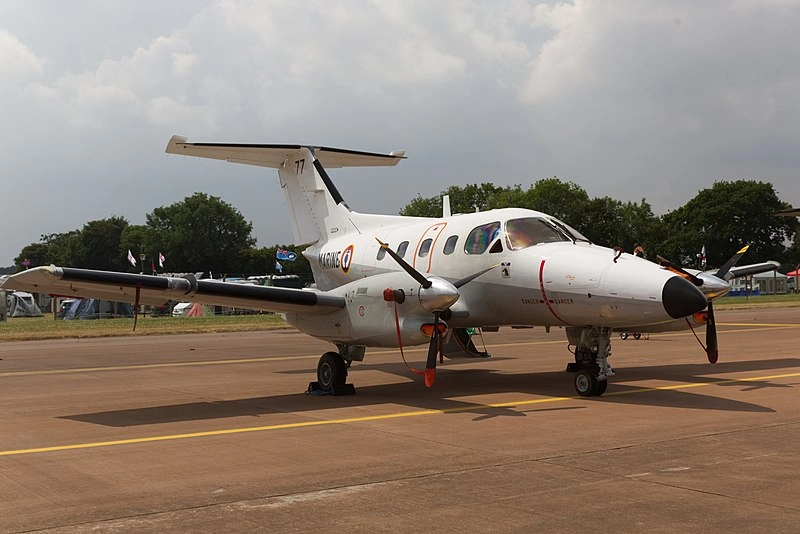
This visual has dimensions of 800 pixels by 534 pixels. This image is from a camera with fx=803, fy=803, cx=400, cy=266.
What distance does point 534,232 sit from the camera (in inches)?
488

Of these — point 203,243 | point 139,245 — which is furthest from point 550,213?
point 139,245

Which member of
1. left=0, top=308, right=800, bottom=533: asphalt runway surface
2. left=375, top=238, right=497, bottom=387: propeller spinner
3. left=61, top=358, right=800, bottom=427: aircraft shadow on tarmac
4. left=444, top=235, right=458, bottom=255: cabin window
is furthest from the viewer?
left=444, top=235, right=458, bottom=255: cabin window

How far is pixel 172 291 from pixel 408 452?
550 cm

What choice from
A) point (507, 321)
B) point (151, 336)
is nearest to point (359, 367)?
point (507, 321)

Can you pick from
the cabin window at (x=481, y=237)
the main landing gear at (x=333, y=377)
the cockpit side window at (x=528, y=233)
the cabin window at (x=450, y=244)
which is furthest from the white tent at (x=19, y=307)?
the cockpit side window at (x=528, y=233)

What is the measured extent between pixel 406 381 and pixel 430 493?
8676 millimetres

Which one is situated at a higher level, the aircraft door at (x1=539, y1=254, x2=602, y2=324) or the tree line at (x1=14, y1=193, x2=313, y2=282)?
the tree line at (x1=14, y1=193, x2=313, y2=282)

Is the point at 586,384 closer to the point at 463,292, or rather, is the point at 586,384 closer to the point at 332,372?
the point at 463,292

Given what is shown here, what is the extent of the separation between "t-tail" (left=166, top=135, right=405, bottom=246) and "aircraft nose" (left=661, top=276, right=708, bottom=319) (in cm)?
798

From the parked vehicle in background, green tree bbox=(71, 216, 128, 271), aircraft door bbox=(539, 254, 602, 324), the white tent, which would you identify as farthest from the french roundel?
green tree bbox=(71, 216, 128, 271)

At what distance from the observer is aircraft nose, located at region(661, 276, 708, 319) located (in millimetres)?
10047

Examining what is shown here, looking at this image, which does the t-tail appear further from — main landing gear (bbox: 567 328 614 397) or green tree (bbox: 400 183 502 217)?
green tree (bbox: 400 183 502 217)

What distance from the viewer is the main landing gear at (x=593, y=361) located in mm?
11781

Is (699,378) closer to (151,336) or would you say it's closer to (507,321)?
(507,321)
